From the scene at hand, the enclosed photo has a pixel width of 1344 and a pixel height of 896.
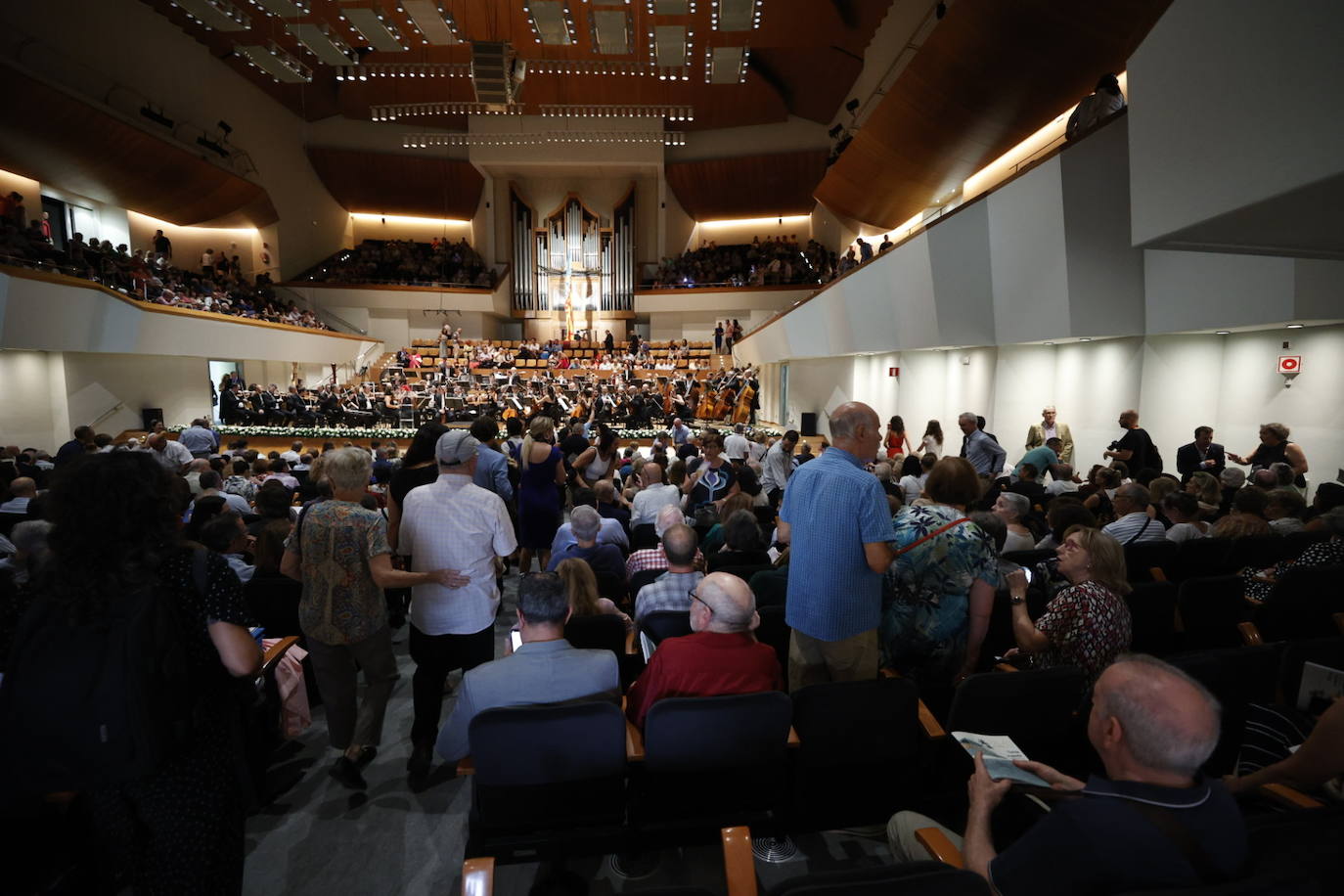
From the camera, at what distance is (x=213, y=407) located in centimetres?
1614

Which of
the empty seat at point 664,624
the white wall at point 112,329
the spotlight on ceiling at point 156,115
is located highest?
the spotlight on ceiling at point 156,115

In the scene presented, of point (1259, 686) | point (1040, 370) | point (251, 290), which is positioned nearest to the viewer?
point (1259, 686)

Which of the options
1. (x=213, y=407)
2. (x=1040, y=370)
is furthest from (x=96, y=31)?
(x=1040, y=370)

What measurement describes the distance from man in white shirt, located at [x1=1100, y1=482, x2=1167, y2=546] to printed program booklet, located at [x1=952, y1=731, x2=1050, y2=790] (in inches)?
113

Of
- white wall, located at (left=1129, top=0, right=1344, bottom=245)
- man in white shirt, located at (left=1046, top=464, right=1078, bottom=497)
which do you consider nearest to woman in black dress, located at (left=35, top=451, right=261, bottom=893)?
white wall, located at (left=1129, top=0, right=1344, bottom=245)

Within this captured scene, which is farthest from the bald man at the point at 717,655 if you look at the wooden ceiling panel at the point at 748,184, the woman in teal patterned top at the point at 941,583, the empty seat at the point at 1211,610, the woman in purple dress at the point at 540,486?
the wooden ceiling panel at the point at 748,184

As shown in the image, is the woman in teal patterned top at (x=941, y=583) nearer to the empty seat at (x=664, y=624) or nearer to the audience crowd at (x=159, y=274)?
the empty seat at (x=664, y=624)

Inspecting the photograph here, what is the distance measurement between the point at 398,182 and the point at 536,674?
25.8 m

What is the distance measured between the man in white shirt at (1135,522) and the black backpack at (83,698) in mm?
4477

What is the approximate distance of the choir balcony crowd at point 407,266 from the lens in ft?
76.8

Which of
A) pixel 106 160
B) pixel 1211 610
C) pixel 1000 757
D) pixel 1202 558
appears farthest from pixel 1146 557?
pixel 106 160

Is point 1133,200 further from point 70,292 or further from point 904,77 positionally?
point 70,292

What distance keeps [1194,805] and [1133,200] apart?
147 inches

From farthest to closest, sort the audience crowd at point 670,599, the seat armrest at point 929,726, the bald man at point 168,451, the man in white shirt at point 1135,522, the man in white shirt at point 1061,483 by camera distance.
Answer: the bald man at point 168,451 → the man in white shirt at point 1061,483 → the man in white shirt at point 1135,522 → the seat armrest at point 929,726 → the audience crowd at point 670,599
